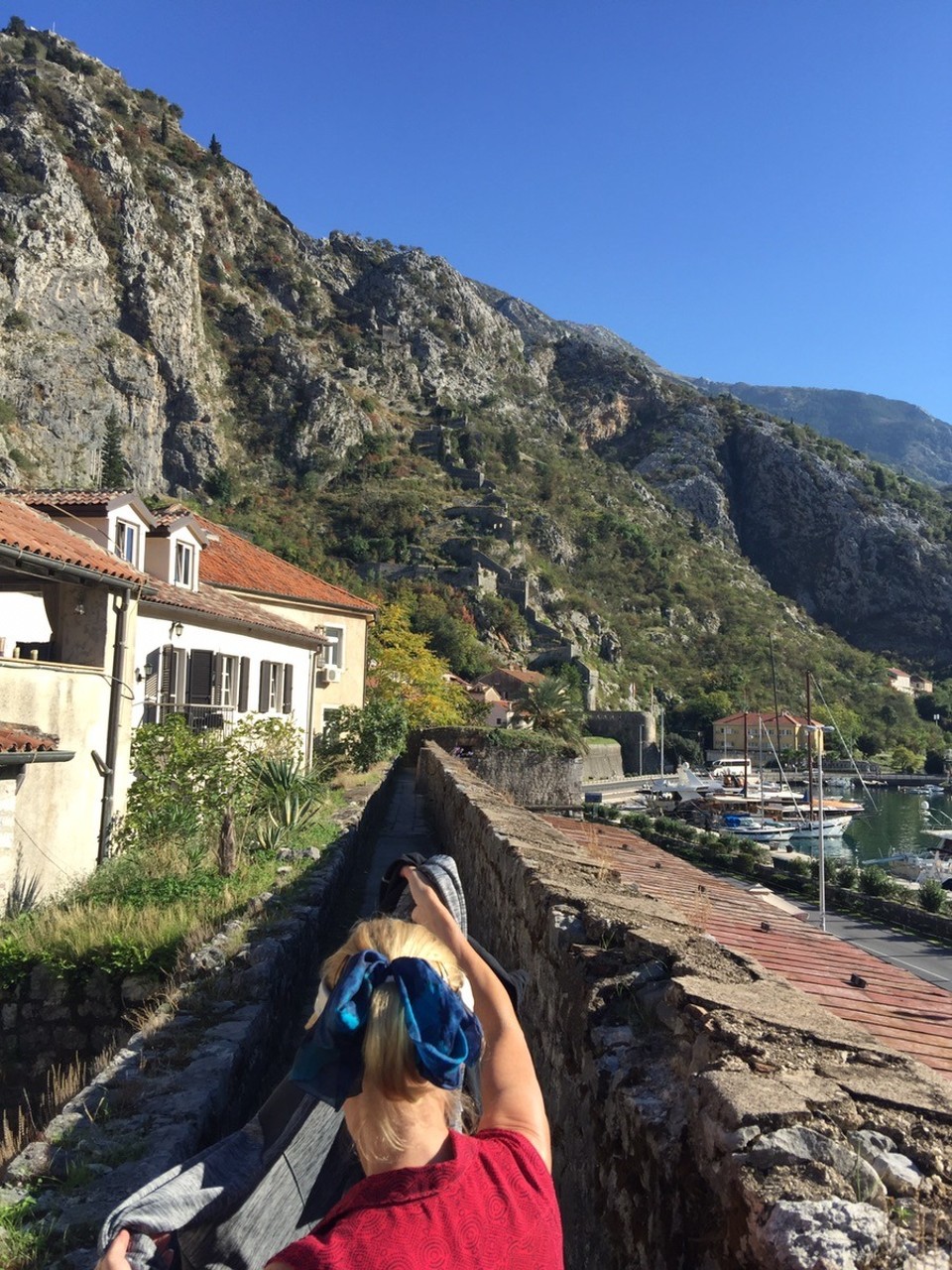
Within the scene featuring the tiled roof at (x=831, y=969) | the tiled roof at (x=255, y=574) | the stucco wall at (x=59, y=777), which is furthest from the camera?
the tiled roof at (x=255, y=574)

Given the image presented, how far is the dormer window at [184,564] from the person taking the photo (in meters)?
18.5

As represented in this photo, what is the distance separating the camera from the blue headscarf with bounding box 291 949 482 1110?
62.4 inches

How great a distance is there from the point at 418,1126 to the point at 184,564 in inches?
728

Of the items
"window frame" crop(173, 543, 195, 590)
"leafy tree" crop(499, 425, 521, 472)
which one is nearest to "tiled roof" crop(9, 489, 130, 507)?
"window frame" crop(173, 543, 195, 590)

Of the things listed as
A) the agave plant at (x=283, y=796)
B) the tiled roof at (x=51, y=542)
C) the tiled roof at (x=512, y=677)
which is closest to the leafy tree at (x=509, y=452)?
the tiled roof at (x=512, y=677)

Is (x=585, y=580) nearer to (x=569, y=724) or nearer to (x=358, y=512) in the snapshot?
A: (x=358, y=512)

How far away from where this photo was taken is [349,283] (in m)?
129

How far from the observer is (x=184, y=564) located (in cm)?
1881

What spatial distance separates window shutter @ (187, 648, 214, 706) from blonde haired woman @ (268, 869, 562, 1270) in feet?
53.2

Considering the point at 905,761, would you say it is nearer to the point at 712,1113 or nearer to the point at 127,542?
the point at 127,542

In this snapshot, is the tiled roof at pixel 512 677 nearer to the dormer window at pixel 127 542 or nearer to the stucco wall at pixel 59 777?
the dormer window at pixel 127 542

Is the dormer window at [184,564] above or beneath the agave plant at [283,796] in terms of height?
above

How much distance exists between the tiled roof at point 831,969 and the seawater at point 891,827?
1652 inches

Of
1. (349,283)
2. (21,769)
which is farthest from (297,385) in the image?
(21,769)
